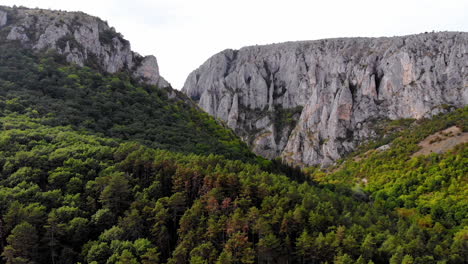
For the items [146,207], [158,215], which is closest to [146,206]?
[146,207]

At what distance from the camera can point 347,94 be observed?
156625 mm

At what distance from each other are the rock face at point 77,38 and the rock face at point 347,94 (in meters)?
92.8

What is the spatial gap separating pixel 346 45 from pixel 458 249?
16494 centimetres

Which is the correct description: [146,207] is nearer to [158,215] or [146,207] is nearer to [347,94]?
[158,215]

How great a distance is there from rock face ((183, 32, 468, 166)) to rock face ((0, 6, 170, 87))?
92.8 meters

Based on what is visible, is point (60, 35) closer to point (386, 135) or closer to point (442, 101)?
point (386, 135)

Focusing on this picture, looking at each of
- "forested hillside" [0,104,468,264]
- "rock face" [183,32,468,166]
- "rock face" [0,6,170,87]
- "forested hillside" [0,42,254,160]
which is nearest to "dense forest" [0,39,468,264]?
"forested hillside" [0,104,468,264]

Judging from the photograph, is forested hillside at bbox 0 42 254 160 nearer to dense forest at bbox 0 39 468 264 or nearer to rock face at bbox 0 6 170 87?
dense forest at bbox 0 39 468 264

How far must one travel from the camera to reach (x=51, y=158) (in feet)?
130

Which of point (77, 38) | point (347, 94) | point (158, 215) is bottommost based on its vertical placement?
point (158, 215)

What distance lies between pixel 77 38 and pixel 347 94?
12530 cm

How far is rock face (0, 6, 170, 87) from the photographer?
7994 cm

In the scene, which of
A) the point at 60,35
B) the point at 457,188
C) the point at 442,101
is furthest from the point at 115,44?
the point at 442,101

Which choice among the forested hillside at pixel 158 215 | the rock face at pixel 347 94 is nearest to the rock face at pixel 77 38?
the forested hillside at pixel 158 215
